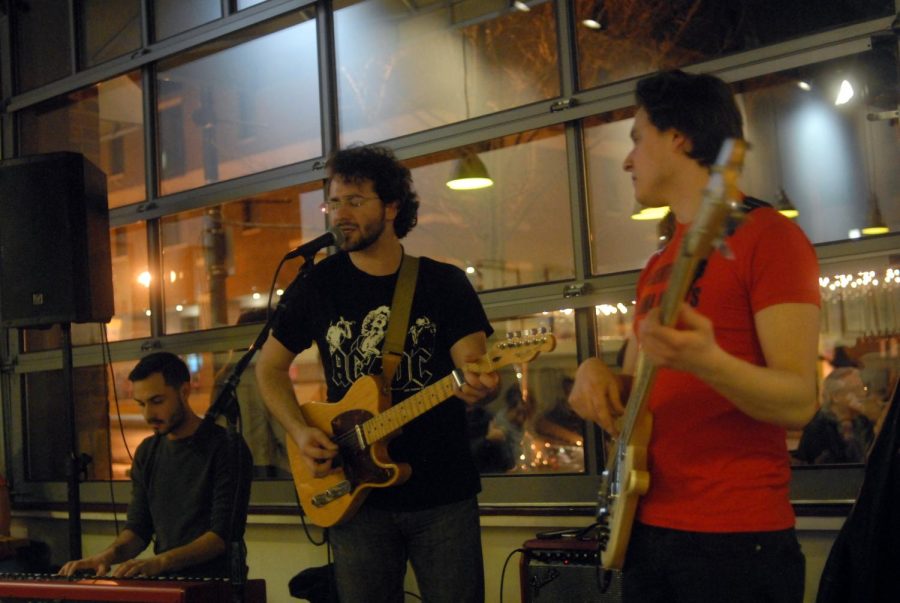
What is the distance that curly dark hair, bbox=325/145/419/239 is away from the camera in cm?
265

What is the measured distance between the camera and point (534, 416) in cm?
336

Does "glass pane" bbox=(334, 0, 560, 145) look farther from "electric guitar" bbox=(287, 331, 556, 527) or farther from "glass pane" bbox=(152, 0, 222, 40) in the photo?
"electric guitar" bbox=(287, 331, 556, 527)

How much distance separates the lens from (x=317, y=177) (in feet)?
12.8

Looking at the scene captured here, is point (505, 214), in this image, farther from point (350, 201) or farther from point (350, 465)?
point (350, 465)

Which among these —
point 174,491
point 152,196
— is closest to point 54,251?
point 152,196

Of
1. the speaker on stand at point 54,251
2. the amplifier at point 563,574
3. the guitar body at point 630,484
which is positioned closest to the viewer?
the guitar body at point 630,484

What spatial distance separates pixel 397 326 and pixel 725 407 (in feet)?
3.61

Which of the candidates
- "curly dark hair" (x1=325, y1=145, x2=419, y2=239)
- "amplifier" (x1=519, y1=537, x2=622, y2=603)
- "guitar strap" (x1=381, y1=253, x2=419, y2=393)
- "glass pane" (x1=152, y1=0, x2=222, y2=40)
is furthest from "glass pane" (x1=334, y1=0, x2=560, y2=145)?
"amplifier" (x1=519, y1=537, x2=622, y2=603)

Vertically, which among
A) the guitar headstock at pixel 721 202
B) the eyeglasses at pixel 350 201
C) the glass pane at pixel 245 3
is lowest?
the guitar headstock at pixel 721 202

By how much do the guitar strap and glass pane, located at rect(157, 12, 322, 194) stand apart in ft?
5.27

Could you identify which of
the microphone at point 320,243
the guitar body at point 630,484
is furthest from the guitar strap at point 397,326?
the guitar body at point 630,484

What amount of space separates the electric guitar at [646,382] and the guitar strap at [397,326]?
2.85ft

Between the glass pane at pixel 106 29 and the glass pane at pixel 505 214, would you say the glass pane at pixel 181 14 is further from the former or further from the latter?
the glass pane at pixel 505 214

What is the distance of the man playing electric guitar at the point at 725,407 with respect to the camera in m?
1.42
